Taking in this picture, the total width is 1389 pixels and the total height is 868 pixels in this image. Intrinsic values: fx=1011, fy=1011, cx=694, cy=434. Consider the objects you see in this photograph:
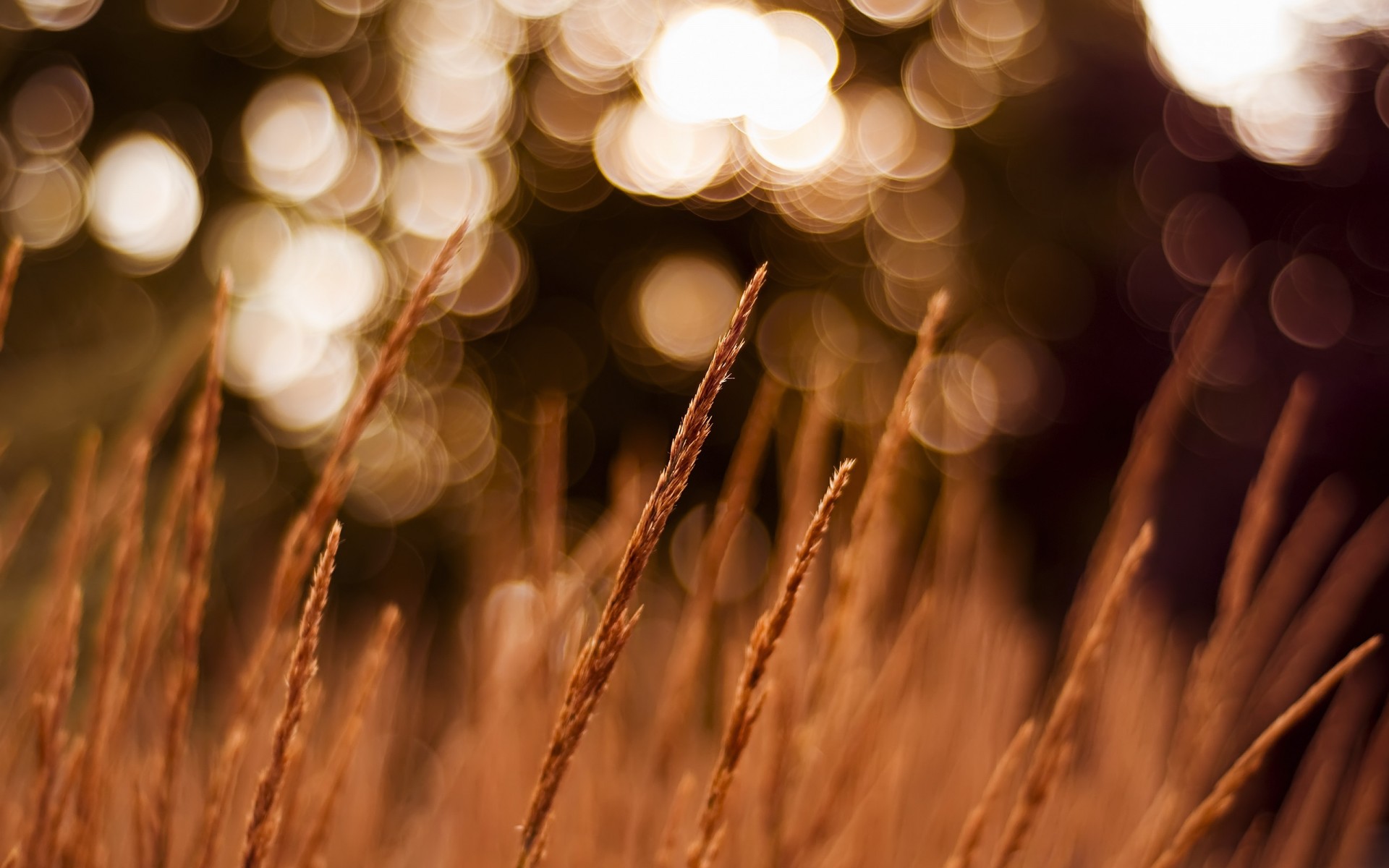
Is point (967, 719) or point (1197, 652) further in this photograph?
point (967, 719)

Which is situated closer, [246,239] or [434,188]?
[246,239]

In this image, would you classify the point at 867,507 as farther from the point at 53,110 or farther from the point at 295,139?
the point at 295,139

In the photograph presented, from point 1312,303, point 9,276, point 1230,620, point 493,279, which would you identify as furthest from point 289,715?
point 493,279

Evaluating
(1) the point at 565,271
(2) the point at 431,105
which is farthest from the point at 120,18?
(1) the point at 565,271

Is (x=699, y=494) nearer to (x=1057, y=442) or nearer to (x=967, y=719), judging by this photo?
(x=1057, y=442)

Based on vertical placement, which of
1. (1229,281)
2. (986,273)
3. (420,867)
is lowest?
(420,867)

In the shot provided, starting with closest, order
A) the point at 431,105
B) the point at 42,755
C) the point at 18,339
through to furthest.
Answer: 1. the point at 42,755
2. the point at 18,339
3. the point at 431,105

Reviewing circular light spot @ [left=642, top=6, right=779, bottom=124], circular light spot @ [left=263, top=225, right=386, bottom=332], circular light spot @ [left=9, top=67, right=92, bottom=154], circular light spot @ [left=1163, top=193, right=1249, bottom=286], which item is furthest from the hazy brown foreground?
circular light spot @ [left=642, top=6, right=779, bottom=124]
